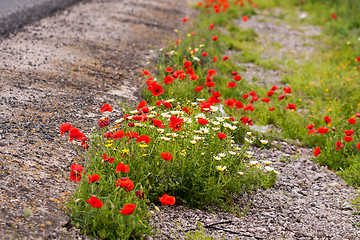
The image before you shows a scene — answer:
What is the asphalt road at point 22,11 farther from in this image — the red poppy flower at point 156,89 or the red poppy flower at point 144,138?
the red poppy flower at point 144,138

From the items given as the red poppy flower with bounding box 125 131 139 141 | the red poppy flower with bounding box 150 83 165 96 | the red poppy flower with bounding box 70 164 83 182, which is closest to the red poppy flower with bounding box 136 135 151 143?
the red poppy flower with bounding box 125 131 139 141

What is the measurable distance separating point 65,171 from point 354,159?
11.5ft

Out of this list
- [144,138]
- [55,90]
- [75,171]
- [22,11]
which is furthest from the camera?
[22,11]

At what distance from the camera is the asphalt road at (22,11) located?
6578 mm

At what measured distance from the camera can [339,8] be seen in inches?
415

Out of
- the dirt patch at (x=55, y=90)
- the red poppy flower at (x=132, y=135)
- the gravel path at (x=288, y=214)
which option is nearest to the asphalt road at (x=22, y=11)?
the dirt patch at (x=55, y=90)

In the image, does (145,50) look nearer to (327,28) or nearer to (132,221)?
(132,221)

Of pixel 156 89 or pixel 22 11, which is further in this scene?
pixel 22 11

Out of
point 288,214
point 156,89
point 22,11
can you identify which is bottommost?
point 288,214

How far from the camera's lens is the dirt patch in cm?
271

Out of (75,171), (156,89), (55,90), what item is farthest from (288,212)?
(55,90)

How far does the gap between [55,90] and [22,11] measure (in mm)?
3775

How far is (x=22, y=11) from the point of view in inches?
290

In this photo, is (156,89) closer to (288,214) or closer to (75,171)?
(75,171)
